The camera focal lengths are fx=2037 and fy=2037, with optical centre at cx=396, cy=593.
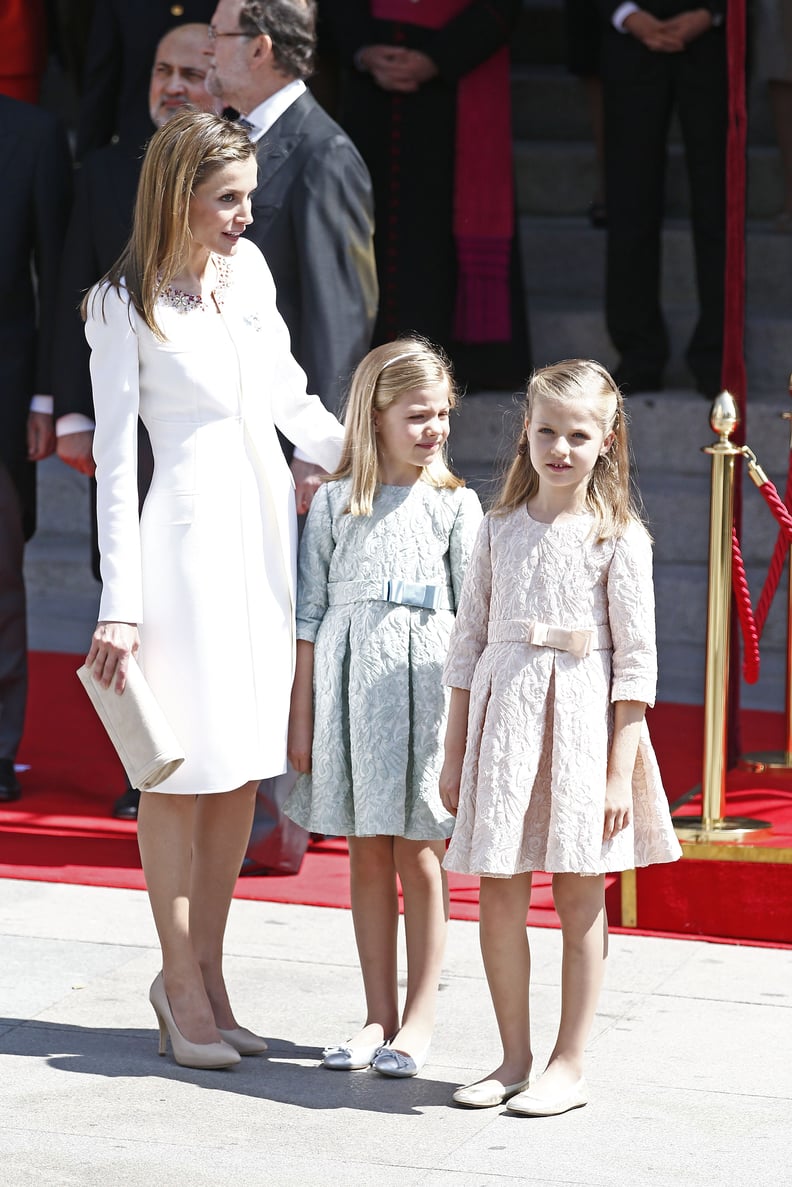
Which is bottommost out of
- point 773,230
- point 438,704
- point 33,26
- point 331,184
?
point 438,704

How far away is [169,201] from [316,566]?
27.6 inches

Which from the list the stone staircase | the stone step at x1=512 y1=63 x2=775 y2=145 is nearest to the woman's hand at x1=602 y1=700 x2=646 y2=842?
the stone staircase

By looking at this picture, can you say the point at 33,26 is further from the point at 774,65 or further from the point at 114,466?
the point at 114,466

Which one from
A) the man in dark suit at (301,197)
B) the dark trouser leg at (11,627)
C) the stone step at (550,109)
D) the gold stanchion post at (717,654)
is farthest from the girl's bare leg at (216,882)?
the stone step at (550,109)

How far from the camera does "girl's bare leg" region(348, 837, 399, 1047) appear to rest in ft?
12.0

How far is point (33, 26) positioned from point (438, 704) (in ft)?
14.3

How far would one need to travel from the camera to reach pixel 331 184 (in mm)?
4688

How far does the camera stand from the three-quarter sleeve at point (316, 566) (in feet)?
12.2

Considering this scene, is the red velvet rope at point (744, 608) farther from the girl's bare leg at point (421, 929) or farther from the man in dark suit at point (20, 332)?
the man in dark suit at point (20, 332)

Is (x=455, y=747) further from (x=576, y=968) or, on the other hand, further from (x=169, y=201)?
(x=169, y=201)

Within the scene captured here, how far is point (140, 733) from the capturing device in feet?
11.3

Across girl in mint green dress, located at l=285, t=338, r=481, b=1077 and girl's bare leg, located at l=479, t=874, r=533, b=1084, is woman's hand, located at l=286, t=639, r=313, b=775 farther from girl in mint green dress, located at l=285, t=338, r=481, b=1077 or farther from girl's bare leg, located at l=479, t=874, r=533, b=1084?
girl's bare leg, located at l=479, t=874, r=533, b=1084

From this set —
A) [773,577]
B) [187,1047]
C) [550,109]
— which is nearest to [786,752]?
[773,577]

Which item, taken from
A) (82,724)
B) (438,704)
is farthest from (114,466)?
(82,724)
